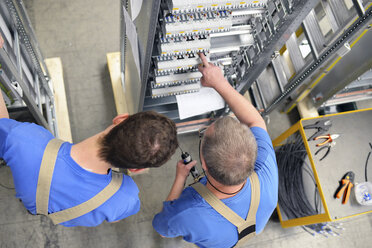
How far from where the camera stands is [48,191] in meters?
1.60

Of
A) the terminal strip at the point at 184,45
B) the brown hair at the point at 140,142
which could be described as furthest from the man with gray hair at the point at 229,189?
the terminal strip at the point at 184,45

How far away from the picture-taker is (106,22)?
3.99 meters

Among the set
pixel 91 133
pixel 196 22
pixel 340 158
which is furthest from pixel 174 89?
pixel 340 158

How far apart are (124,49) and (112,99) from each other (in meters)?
0.94

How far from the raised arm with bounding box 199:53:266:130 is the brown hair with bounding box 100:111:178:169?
0.71 metres

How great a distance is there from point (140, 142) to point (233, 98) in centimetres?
89

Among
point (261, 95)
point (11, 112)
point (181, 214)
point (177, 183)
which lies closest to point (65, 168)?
point (181, 214)

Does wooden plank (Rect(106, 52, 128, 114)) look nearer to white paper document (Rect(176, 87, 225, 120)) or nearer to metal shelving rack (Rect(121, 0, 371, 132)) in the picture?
metal shelving rack (Rect(121, 0, 371, 132))

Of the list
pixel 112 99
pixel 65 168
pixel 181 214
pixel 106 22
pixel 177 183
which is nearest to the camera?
pixel 65 168

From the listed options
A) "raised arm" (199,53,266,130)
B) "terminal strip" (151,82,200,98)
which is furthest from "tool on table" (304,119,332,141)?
"terminal strip" (151,82,200,98)

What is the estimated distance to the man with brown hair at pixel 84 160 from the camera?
147 centimetres

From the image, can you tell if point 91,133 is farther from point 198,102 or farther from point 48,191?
point 48,191

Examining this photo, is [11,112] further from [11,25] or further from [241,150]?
[241,150]

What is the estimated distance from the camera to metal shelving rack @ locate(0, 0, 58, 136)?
7.38 ft
